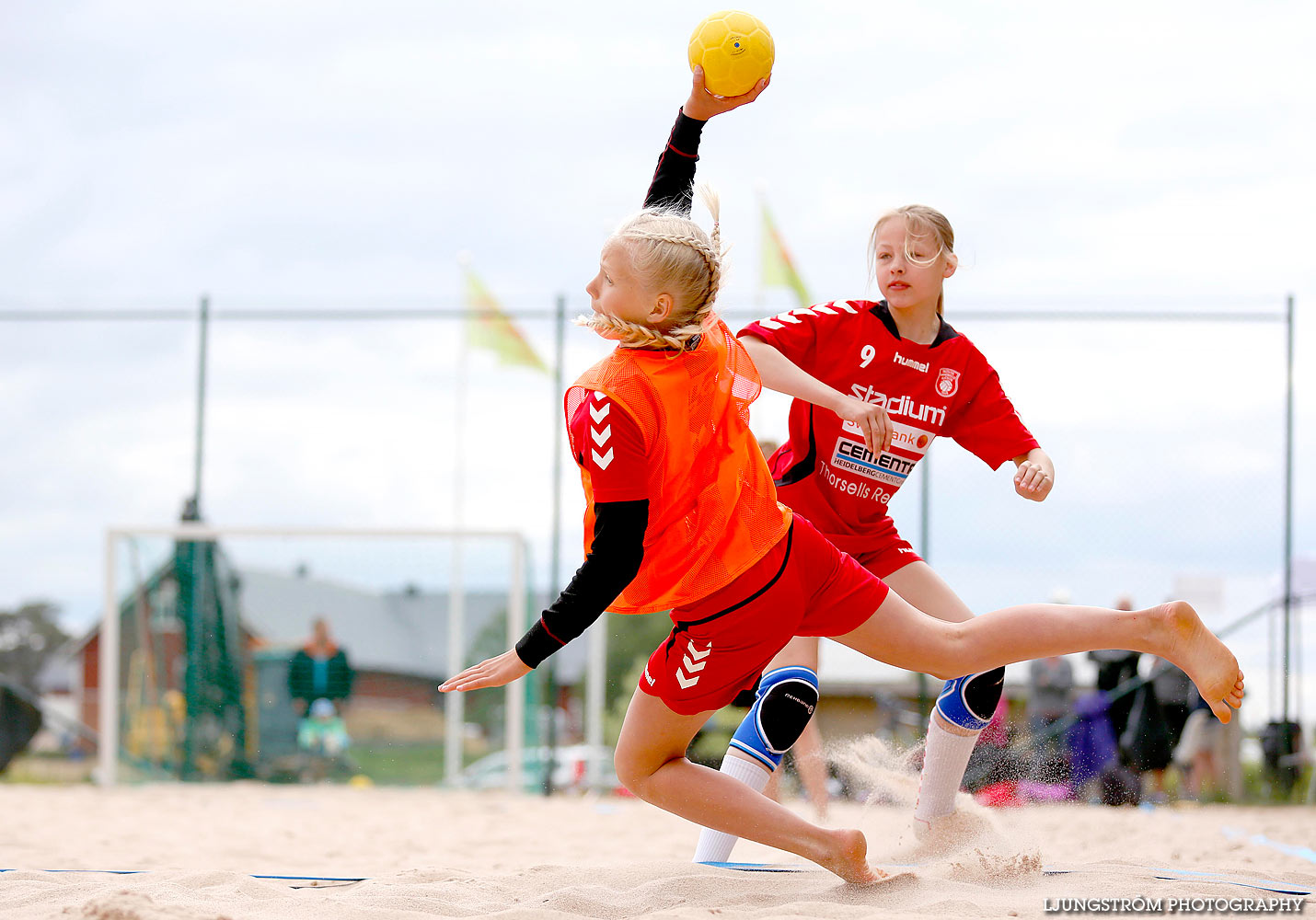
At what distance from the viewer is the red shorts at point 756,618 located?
2391mm

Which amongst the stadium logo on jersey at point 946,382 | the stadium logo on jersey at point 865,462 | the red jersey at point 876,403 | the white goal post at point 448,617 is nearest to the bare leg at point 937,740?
the red jersey at point 876,403

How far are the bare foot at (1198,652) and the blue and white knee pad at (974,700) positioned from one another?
63 cm

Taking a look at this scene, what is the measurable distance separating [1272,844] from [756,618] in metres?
3.67

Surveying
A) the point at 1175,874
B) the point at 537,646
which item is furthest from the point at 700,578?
the point at 1175,874

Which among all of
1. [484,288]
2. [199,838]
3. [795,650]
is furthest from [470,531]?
[795,650]

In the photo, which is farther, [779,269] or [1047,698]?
[779,269]

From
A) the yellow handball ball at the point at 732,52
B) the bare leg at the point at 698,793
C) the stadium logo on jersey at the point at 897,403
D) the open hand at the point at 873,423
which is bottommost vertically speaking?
the bare leg at the point at 698,793

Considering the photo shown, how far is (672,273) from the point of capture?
2.36m

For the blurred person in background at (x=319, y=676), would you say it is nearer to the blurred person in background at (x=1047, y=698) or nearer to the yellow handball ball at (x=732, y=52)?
the blurred person in background at (x=1047, y=698)

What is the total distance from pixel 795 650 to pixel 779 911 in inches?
32.9

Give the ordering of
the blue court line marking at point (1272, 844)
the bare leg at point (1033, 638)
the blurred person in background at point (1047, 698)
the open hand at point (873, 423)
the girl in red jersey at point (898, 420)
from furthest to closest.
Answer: the blurred person in background at point (1047, 698) → the blue court line marking at point (1272, 844) → the girl in red jersey at point (898, 420) → the open hand at point (873, 423) → the bare leg at point (1033, 638)

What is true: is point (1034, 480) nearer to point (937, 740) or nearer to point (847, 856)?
point (937, 740)

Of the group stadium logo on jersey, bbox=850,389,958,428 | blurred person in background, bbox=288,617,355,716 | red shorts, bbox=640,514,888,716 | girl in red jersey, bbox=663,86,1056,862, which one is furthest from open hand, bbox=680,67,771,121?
blurred person in background, bbox=288,617,355,716

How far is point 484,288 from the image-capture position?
28.0 feet
